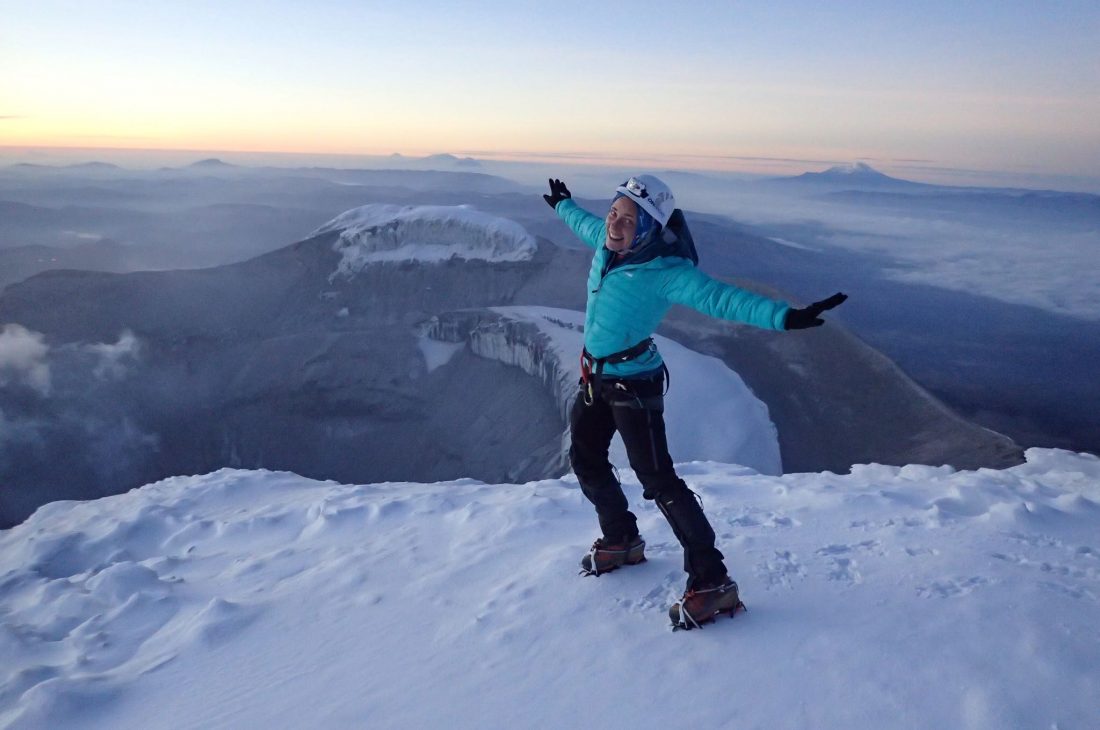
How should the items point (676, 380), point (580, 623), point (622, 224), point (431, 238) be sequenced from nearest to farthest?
point (622, 224) → point (580, 623) → point (676, 380) → point (431, 238)

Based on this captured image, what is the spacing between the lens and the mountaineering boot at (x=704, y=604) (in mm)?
3582

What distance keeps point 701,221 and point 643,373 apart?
203 meters

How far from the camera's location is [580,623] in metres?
3.83

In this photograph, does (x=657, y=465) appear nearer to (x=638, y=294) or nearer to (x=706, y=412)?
(x=638, y=294)

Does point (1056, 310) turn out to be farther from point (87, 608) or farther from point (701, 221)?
point (87, 608)

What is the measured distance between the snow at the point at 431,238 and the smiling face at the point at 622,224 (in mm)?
67700

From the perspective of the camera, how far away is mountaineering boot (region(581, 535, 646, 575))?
4316 millimetres

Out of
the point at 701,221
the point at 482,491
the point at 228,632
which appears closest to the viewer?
the point at 228,632

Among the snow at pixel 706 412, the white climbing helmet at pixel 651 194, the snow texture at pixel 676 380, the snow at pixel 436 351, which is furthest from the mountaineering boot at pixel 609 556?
the snow at pixel 436 351

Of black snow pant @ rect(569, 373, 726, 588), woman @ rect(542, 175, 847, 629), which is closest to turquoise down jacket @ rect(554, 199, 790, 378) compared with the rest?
woman @ rect(542, 175, 847, 629)

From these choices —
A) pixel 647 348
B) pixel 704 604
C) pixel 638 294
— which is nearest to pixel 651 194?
pixel 638 294

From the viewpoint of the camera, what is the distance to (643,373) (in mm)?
3826

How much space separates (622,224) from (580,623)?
2.30m

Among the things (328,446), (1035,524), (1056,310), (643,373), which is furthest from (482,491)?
(1056,310)
